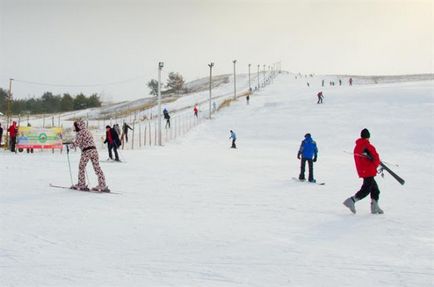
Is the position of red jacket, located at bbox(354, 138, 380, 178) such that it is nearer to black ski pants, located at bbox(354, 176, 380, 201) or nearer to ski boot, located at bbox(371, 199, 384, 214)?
black ski pants, located at bbox(354, 176, 380, 201)

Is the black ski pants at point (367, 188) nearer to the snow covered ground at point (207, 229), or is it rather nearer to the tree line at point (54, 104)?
the snow covered ground at point (207, 229)

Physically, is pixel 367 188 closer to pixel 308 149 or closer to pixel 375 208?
pixel 375 208

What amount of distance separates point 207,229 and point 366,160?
3309mm

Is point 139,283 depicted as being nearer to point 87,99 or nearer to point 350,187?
point 350,187

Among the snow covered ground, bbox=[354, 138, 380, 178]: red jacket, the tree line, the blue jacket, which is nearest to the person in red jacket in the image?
bbox=[354, 138, 380, 178]: red jacket

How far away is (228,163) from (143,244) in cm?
1297

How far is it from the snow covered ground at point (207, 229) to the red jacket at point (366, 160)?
32.0 inches

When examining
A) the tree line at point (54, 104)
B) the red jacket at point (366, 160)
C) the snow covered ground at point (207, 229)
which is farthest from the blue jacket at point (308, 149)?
the tree line at point (54, 104)

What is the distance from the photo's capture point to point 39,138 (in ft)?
77.2

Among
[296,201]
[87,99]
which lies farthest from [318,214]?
[87,99]

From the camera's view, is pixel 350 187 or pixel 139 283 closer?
pixel 139 283

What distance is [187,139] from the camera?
32781 millimetres

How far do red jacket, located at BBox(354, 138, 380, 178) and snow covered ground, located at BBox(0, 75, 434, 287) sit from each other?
81cm

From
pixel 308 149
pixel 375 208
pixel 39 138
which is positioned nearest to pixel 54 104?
pixel 39 138
